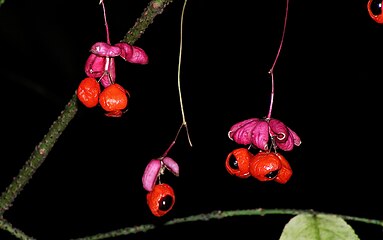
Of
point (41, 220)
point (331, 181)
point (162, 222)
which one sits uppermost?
point (331, 181)

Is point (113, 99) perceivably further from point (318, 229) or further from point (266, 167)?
point (318, 229)

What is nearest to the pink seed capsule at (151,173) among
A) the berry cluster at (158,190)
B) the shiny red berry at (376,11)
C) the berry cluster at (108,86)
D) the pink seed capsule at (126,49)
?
the berry cluster at (158,190)

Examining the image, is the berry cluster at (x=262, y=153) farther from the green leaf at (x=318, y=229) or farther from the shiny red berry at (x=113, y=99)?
the shiny red berry at (x=113, y=99)

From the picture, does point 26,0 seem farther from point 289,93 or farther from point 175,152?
point 289,93

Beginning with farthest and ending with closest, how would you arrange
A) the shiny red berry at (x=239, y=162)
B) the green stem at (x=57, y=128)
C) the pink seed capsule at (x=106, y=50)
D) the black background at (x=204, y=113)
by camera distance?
Answer: the black background at (x=204, y=113) → the shiny red berry at (x=239, y=162) → the pink seed capsule at (x=106, y=50) → the green stem at (x=57, y=128)

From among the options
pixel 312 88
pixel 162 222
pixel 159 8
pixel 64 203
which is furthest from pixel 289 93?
pixel 159 8

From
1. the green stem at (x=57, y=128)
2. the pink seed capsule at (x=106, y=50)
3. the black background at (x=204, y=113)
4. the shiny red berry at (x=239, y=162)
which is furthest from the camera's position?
the black background at (x=204, y=113)

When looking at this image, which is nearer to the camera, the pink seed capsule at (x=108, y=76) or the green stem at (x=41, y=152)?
the green stem at (x=41, y=152)
